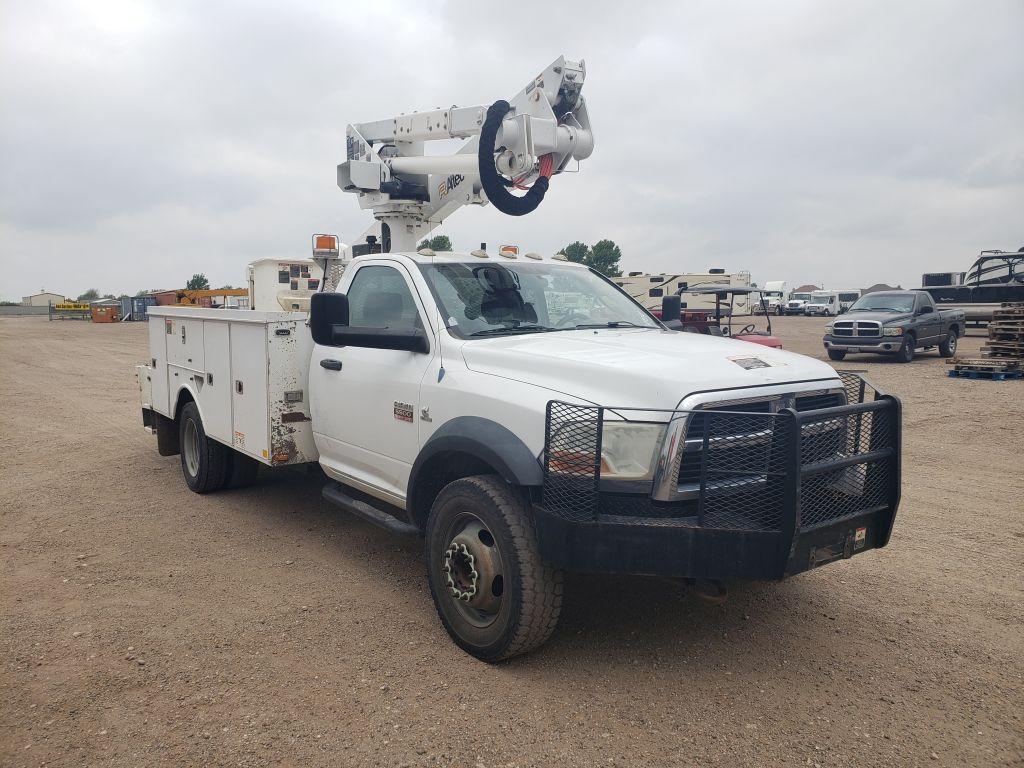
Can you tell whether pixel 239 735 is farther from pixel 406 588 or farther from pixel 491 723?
pixel 406 588

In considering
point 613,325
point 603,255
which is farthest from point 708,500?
point 603,255

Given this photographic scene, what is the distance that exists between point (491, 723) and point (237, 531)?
3192mm

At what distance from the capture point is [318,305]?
4141 mm

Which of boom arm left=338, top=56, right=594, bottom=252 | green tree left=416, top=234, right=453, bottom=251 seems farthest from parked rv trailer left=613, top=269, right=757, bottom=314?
boom arm left=338, top=56, right=594, bottom=252

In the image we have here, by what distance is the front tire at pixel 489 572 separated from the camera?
3377 millimetres

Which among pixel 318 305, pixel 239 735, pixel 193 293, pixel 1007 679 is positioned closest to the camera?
pixel 239 735

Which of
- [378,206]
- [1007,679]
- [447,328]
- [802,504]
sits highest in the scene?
[378,206]

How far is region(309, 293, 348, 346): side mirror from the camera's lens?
13.6 ft

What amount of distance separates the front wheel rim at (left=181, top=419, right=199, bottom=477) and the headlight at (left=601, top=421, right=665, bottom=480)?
15.3 feet

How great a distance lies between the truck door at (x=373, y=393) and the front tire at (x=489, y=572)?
62 cm

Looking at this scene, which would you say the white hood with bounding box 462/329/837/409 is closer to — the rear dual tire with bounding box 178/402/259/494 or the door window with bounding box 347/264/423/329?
the door window with bounding box 347/264/423/329

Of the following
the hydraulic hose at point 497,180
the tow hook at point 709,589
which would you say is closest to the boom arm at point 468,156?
the hydraulic hose at point 497,180

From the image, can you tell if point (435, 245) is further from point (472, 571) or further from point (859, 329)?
point (472, 571)

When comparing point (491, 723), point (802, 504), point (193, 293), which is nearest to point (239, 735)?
point (491, 723)
